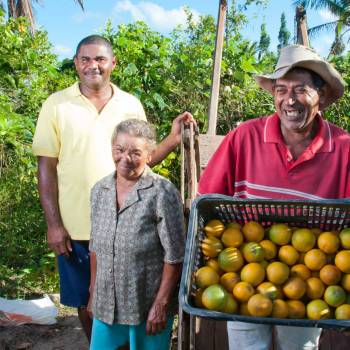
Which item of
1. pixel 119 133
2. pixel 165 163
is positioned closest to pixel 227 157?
pixel 119 133

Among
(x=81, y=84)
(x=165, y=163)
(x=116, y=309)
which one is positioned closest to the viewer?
(x=116, y=309)

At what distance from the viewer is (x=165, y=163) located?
453 cm

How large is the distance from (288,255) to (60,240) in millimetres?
1369

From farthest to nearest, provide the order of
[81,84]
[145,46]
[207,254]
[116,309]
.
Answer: [145,46]
[81,84]
[116,309]
[207,254]

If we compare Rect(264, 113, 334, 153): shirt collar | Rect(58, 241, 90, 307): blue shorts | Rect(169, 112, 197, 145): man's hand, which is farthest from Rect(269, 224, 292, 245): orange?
Rect(58, 241, 90, 307): blue shorts

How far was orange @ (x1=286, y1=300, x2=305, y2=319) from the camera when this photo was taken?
4.75ft

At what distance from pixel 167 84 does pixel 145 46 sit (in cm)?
49

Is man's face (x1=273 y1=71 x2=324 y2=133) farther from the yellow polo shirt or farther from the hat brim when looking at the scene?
the yellow polo shirt

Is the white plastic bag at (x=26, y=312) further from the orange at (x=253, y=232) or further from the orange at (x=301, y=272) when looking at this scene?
the orange at (x=301, y=272)

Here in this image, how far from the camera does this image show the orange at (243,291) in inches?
57.6

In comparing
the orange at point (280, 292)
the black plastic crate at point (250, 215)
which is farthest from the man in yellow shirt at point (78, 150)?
the orange at point (280, 292)

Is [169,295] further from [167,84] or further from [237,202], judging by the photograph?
[167,84]

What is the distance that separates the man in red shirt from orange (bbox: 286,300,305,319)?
0.48 m

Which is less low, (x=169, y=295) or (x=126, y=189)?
(x=126, y=189)
